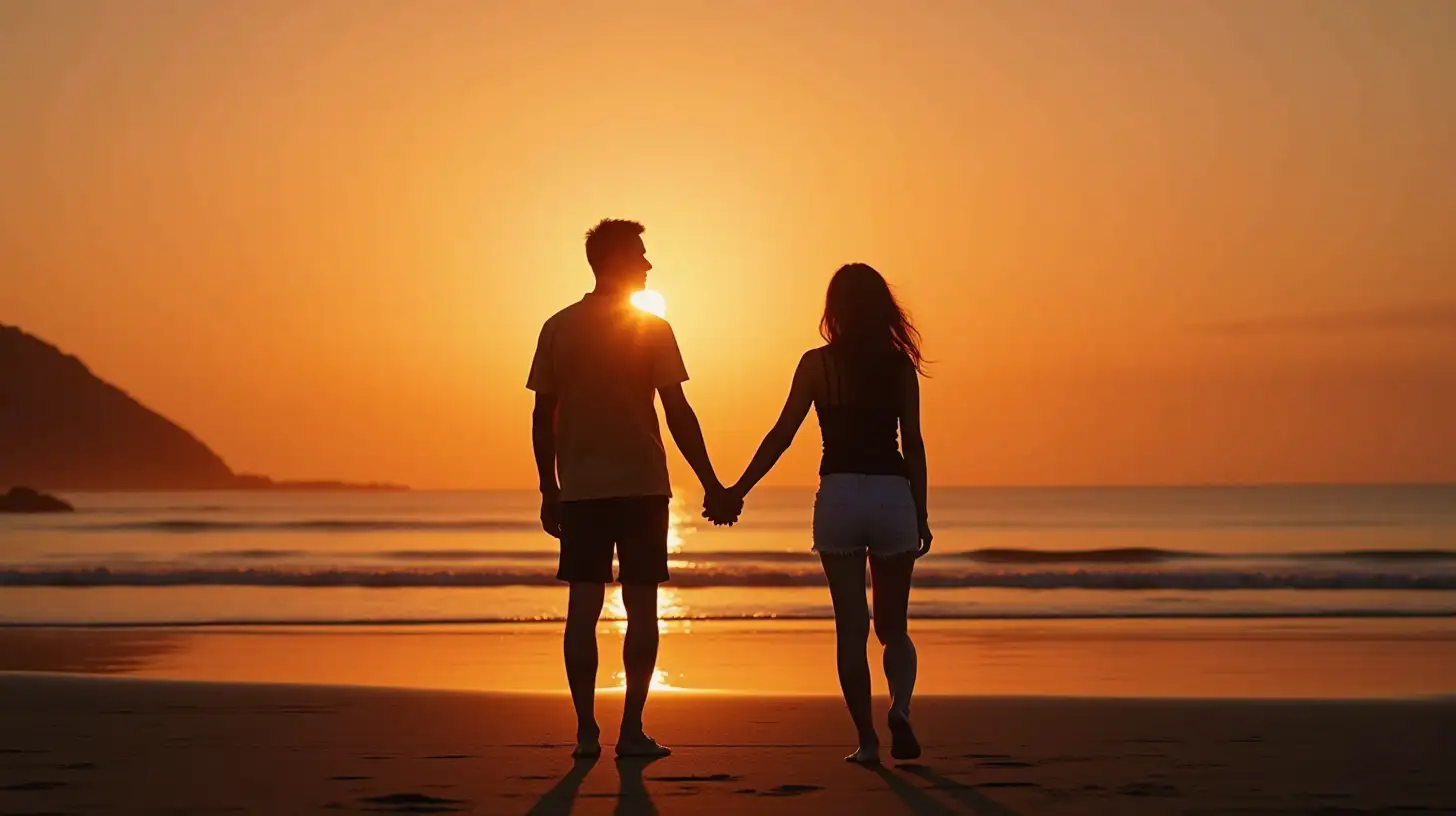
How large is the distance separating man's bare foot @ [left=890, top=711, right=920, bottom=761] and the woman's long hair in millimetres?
1365

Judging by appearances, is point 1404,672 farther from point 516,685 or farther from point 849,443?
point 849,443

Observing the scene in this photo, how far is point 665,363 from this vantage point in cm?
647

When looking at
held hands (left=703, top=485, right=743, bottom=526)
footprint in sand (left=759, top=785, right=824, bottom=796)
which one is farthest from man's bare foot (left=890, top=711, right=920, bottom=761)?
held hands (left=703, top=485, right=743, bottom=526)

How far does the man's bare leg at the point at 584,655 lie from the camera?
6.43m

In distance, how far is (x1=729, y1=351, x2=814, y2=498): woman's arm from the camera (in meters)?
6.22

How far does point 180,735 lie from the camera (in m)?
7.29

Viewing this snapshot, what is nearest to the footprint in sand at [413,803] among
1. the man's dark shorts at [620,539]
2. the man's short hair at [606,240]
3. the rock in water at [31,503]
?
the man's dark shorts at [620,539]

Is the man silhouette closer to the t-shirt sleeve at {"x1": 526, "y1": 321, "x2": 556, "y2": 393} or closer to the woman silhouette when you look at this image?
the t-shirt sleeve at {"x1": 526, "y1": 321, "x2": 556, "y2": 393}

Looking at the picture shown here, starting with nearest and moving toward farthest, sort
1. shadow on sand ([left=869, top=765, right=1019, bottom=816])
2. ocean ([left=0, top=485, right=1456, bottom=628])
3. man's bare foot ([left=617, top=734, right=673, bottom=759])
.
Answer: shadow on sand ([left=869, top=765, right=1019, bottom=816]) < man's bare foot ([left=617, top=734, right=673, bottom=759]) < ocean ([left=0, top=485, right=1456, bottom=628])

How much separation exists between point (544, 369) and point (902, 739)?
6.74 ft

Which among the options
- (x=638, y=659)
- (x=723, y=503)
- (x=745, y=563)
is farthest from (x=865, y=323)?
(x=745, y=563)

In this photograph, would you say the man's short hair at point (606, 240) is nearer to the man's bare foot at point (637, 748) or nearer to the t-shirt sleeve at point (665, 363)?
the t-shirt sleeve at point (665, 363)

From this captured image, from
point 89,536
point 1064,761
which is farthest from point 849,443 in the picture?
point 89,536

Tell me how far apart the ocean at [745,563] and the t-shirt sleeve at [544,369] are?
33.5 feet
